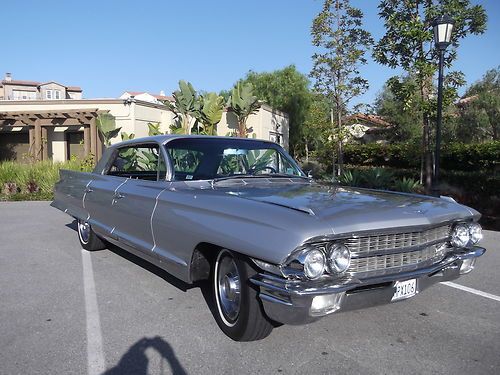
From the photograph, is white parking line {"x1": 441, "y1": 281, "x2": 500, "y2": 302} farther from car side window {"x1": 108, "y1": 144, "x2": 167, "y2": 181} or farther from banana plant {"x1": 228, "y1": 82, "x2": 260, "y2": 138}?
banana plant {"x1": 228, "y1": 82, "x2": 260, "y2": 138}

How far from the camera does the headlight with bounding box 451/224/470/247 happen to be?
12.3 ft

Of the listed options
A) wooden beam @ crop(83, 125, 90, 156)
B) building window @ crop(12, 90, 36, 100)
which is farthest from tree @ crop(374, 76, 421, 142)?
building window @ crop(12, 90, 36, 100)

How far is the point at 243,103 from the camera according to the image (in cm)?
1942

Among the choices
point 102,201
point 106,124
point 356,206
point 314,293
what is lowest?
point 314,293

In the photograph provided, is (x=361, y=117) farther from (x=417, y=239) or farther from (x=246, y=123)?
(x=417, y=239)

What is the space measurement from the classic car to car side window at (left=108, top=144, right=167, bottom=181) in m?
0.03

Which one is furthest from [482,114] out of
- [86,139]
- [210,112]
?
[86,139]

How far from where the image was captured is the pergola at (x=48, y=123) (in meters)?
20.0

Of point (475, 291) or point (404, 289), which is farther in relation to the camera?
point (475, 291)

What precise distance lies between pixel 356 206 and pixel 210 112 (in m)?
16.1

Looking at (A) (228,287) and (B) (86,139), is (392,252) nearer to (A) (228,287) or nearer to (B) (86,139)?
(A) (228,287)

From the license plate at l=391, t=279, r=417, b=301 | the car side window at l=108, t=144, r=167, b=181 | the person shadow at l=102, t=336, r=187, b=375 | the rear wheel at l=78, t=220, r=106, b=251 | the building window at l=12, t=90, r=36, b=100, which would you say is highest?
the building window at l=12, t=90, r=36, b=100

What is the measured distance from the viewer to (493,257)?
621 centimetres

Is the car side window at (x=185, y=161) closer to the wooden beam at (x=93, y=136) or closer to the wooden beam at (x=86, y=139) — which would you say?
the wooden beam at (x=93, y=136)
